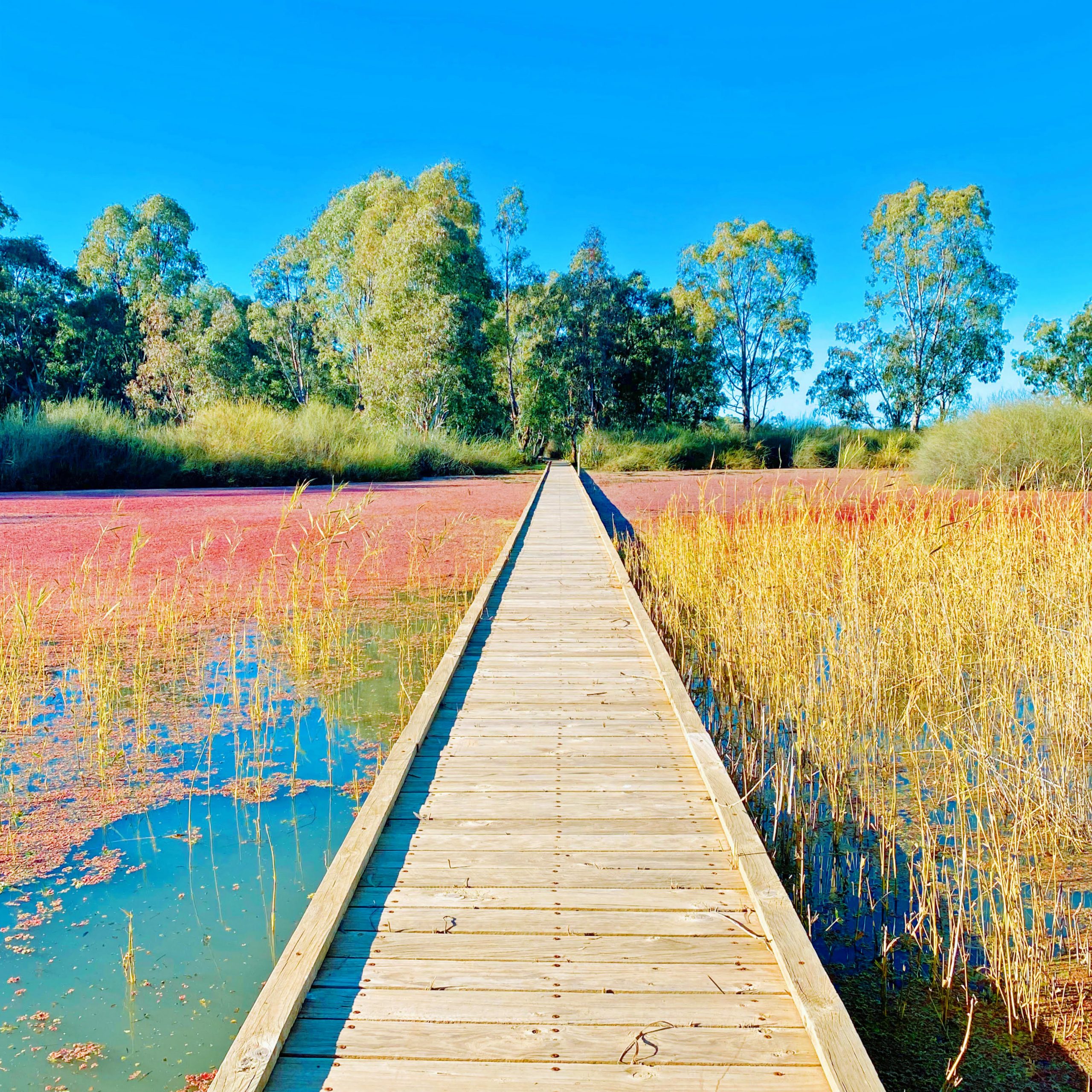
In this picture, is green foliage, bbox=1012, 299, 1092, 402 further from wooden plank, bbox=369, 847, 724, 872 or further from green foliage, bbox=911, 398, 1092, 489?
wooden plank, bbox=369, 847, 724, 872

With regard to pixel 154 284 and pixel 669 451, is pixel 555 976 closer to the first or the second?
pixel 669 451

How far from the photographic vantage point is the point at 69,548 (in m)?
7.31

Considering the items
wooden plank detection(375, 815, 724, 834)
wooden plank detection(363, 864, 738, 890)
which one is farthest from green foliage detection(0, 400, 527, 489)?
wooden plank detection(363, 864, 738, 890)

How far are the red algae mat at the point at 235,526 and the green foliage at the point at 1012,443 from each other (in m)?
6.49

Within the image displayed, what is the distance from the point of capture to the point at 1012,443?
35.7 ft

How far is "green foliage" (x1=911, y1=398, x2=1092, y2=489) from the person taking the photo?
1113 centimetres

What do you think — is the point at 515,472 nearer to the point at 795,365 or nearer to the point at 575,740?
the point at 795,365

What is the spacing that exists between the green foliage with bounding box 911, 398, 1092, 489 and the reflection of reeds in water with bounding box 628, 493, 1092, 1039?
5601 millimetres

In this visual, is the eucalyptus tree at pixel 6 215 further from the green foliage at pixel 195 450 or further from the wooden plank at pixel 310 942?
the wooden plank at pixel 310 942

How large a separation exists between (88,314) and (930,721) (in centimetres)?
3315

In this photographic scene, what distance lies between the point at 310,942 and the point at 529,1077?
59 cm

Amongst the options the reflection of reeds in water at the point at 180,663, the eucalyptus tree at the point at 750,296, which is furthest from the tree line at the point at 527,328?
the reflection of reeds in water at the point at 180,663

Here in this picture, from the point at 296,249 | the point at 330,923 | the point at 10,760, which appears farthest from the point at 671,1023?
the point at 296,249

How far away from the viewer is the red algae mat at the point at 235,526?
278 inches
